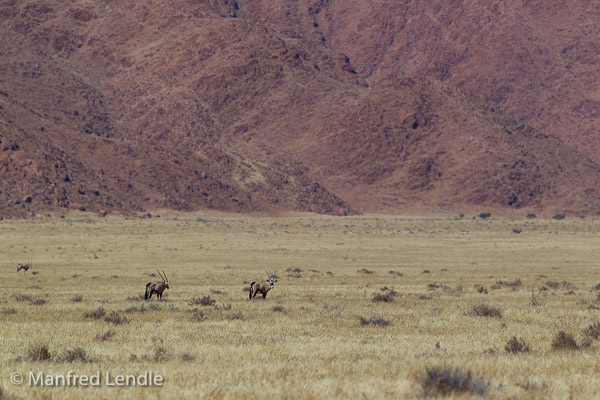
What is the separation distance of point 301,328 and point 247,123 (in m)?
135

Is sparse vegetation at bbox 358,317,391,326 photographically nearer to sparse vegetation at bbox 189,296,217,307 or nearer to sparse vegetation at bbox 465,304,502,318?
sparse vegetation at bbox 465,304,502,318

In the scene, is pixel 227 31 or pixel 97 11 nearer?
pixel 227 31

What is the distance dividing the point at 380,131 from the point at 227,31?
39.0m

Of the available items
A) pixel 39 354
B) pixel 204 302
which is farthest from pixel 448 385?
pixel 204 302

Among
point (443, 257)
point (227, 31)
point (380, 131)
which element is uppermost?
point (227, 31)

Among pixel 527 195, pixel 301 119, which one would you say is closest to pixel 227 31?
pixel 301 119

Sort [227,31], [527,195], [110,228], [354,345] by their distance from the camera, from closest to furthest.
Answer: [354,345] < [110,228] < [527,195] < [227,31]

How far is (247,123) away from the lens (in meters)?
149

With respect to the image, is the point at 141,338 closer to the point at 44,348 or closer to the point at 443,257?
the point at 44,348

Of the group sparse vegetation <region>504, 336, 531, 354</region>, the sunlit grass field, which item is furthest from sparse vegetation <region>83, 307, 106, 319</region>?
sparse vegetation <region>504, 336, 531, 354</region>

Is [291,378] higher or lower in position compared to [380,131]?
lower

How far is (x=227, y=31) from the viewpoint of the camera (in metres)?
159

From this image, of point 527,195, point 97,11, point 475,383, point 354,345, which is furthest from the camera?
point 97,11

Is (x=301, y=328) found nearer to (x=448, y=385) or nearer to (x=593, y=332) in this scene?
(x=593, y=332)
